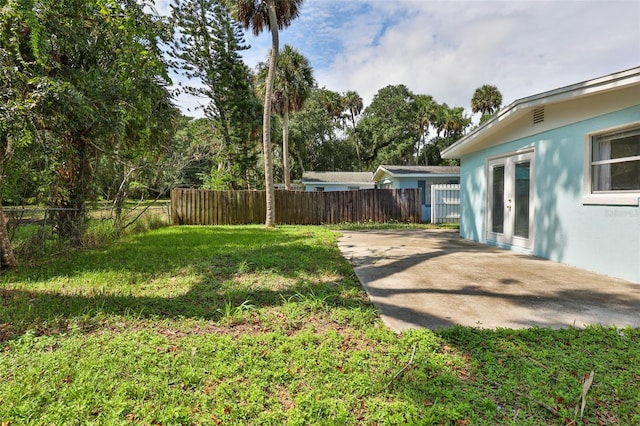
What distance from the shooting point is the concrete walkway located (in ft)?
9.92

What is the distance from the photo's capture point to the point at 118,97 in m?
5.16

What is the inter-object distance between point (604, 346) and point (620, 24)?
24.0 feet

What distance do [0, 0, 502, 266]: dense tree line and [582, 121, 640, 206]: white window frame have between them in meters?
6.13

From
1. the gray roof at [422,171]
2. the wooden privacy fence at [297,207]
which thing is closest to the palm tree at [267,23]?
the wooden privacy fence at [297,207]

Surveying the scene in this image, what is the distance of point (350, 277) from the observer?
178 inches

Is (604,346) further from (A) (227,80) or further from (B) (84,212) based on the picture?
(A) (227,80)

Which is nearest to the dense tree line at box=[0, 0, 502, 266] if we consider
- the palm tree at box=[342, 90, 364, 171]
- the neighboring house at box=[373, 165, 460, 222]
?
the neighboring house at box=[373, 165, 460, 222]

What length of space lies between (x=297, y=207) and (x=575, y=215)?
10.1m

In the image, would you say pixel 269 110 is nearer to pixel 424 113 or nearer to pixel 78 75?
pixel 78 75

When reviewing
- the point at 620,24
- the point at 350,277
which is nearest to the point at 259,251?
the point at 350,277

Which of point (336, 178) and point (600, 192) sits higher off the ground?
point (336, 178)

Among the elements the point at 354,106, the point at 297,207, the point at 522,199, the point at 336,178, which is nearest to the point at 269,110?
the point at 297,207

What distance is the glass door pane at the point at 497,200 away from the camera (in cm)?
701

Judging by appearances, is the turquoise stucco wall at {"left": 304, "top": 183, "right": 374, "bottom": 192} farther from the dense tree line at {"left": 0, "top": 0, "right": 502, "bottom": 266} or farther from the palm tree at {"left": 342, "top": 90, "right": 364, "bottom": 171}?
the palm tree at {"left": 342, "top": 90, "right": 364, "bottom": 171}
